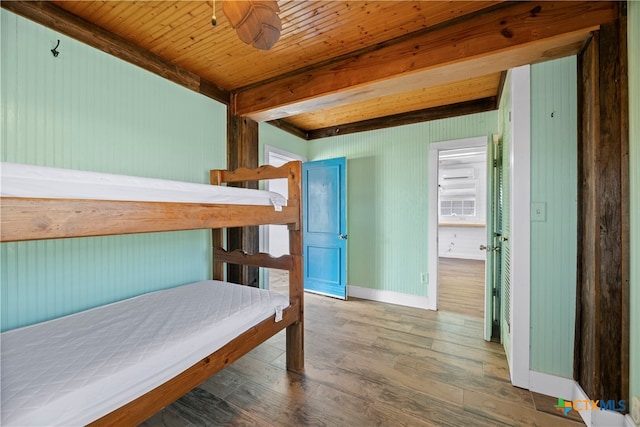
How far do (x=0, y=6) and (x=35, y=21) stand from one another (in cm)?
13

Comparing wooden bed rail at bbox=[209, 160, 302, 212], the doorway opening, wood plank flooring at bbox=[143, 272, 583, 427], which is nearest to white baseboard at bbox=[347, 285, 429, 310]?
wood plank flooring at bbox=[143, 272, 583, 427]

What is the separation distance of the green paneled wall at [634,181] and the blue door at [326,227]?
2.43 metres

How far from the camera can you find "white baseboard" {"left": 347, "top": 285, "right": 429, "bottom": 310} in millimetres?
3047

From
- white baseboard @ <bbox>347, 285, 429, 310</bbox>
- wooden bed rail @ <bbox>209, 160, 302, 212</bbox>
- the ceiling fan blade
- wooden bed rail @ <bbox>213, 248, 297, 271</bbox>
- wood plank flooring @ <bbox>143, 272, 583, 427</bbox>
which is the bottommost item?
wood plank flooring @ <bbox>143, 272, 583, 427</bbox>

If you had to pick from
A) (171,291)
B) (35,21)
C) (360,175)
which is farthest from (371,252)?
(35,21)

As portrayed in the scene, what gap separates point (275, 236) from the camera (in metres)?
5.94

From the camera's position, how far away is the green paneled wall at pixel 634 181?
3.94 feet

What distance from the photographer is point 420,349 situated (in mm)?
2127

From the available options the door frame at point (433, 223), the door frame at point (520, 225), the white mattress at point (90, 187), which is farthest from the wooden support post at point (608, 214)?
the white mattress at point (90, 187)

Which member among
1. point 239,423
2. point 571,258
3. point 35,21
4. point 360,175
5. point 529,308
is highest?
point 35,21

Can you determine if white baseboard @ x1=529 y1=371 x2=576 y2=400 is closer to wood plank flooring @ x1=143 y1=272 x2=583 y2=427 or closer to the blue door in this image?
wood plank flooring @ x1=143 y1=272 x2=583 y2=427

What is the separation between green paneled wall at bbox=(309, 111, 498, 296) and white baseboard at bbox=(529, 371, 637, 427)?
1426mm

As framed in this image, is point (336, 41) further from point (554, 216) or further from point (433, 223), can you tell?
point (433, 223)

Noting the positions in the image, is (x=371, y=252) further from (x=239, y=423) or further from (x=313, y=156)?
(x=239, y=423)
